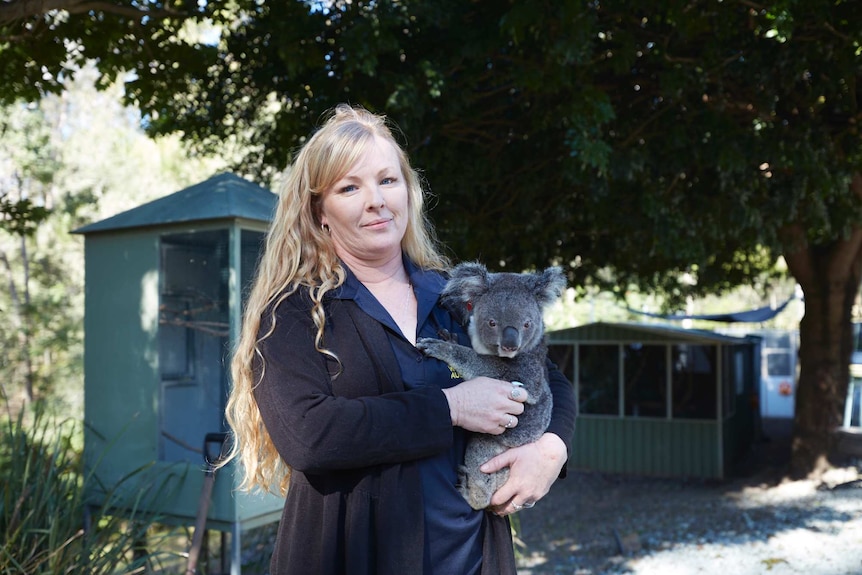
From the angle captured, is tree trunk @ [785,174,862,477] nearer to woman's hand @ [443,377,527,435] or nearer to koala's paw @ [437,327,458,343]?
koala's paw @ [437,327,458,343]

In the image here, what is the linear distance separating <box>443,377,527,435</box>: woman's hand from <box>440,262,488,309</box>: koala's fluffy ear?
1.09ft

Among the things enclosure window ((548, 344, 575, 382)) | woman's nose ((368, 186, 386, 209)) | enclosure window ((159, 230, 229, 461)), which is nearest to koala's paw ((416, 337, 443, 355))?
woman's nose ((368, 186, 386, 209))

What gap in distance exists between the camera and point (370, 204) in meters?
1.92

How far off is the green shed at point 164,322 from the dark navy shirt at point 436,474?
3.07 metres

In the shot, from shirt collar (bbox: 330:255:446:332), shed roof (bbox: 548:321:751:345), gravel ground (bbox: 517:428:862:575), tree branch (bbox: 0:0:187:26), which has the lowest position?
gravel ground (bbox: 517:428:862:575)

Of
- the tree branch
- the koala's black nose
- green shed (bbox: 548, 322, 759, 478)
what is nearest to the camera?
the koala's black nose

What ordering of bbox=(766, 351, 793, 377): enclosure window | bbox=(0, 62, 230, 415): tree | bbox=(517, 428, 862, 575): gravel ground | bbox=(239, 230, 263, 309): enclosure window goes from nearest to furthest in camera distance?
bbox=(239, 230, 263, 309): enclosure window, bbox=(517, 428, 862, 575): gravel ground, bbox=(0, 62, 230, 415): tree, bbox=(766, 351, 793, 377): enclosure window

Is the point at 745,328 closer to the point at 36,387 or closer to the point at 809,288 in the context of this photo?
the point at 809,288

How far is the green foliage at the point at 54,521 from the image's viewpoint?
13.5ft

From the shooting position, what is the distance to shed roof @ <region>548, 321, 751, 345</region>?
14.4 m

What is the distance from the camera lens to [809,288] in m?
12.0

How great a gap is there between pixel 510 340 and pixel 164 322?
3889mm

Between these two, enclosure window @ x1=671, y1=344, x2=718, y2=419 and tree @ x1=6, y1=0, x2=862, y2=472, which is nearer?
tree @ x1=6, y1=0, x2=862, y2=472

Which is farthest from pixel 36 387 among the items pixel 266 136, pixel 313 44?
pixel 313 44
